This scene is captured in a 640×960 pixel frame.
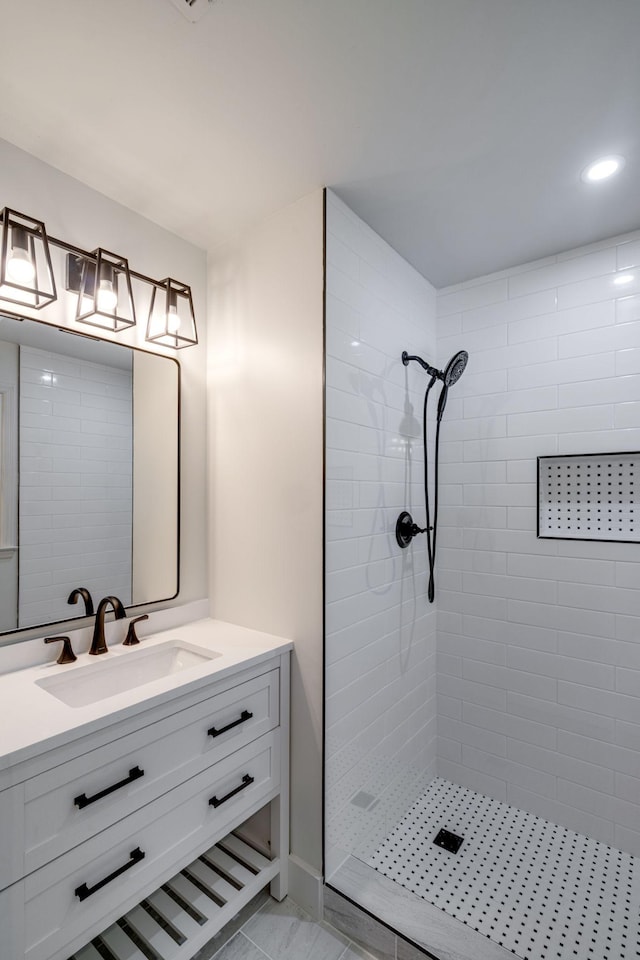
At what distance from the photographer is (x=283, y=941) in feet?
4.78

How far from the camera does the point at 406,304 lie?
2.07 metres

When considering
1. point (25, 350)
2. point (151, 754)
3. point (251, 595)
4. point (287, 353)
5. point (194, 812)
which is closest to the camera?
point (151, 754)

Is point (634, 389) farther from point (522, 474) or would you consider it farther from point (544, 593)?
point (544, 593)

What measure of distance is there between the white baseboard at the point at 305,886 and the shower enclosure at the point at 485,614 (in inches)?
3.0

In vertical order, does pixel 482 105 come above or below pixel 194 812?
above

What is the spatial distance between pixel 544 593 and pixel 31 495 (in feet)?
6.70

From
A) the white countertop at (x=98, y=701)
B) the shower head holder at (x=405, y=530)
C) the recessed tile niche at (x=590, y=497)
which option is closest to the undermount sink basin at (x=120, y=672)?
the white countertop at (x=98, y=701)

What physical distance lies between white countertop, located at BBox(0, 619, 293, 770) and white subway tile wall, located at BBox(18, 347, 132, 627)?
185 mm

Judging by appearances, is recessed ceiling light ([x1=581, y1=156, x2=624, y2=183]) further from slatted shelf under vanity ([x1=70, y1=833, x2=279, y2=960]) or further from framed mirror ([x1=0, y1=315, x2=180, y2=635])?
slatted shelf under vanity ([x1=70, y1=833, x2=279, y2=960])

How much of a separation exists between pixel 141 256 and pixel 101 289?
31 cm

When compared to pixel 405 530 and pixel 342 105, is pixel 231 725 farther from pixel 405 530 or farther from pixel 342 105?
pixel 342 105

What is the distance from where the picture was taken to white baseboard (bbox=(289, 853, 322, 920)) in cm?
154

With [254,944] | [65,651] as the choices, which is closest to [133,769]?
[65,651]

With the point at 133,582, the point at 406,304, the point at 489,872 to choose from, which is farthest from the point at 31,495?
the point at 489,872
